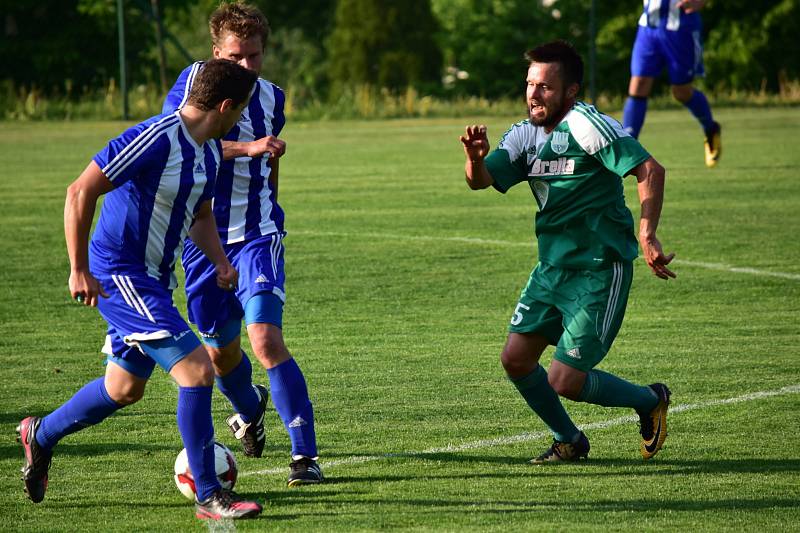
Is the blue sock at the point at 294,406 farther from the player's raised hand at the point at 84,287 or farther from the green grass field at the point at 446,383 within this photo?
the player's raised hand at the point at 84,287

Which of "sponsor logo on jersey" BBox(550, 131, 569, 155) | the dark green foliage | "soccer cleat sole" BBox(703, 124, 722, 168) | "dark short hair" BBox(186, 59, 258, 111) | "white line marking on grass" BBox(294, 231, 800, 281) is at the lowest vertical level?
the dark green foliage

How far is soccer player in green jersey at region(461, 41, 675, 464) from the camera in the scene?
5.69 meters

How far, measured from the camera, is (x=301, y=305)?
395 inches

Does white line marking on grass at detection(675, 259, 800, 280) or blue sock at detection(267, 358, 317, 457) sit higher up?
blue sock at detection(267, 358, 317, 457)

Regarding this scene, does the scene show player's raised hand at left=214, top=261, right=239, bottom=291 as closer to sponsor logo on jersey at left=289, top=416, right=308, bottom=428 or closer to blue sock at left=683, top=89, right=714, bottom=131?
sponsor logo on jersey at left=289, top=416, right=308, bottom=428

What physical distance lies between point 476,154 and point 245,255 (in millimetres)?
1137

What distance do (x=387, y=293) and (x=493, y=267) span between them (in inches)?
55.7

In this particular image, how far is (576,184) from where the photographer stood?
582 centimetres

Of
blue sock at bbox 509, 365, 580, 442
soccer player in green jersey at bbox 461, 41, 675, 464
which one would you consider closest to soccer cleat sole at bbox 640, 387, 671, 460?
soccer player in green jersey at bbox 461, 41, 675, 464

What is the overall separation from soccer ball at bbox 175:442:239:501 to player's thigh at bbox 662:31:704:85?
992 cm

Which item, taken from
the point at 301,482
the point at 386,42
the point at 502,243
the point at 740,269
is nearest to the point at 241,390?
the point at 301,482

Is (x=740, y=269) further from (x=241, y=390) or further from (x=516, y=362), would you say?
(x=241, y=390)

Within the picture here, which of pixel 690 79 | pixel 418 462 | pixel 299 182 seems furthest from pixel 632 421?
pixel 299 182

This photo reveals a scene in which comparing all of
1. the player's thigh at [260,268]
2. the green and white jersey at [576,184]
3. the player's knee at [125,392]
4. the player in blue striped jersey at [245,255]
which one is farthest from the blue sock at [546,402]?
the player's knee at [125,392]
